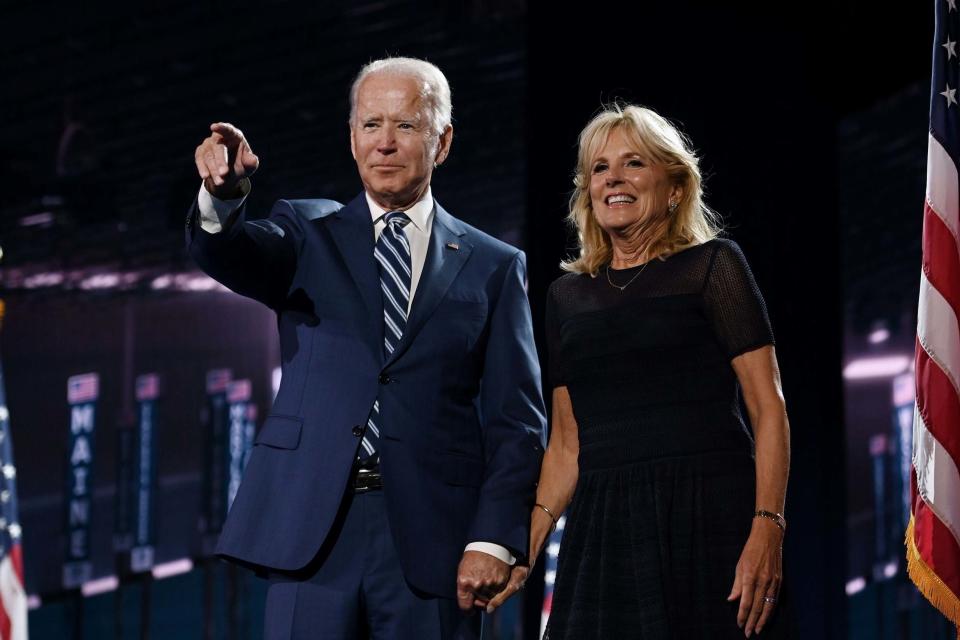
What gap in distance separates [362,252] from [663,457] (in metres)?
0.54

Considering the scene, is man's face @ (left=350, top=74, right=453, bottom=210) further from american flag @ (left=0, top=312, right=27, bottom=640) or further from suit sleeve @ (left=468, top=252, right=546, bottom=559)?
american flag @ (left=0, top=312, right=27, bottom=640)

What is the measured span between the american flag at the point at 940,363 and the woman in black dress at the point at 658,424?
0.49 meters

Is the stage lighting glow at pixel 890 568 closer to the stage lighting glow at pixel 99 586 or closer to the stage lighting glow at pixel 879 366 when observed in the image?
the stage lighting glow at pixel 879 366

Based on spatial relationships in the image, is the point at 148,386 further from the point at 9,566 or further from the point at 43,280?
the point at 9,566

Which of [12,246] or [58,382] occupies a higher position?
[12,246]

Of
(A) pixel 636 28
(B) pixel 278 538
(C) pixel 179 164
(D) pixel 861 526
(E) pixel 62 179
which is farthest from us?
(D) pixel 861 526

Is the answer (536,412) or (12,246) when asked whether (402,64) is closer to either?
(536,412)

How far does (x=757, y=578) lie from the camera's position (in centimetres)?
162

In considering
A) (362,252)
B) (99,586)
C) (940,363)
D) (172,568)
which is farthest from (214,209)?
(172,568)

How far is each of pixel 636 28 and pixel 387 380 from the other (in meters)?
2.31

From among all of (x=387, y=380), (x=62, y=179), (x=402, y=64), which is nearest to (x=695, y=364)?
(x=387, y=380)

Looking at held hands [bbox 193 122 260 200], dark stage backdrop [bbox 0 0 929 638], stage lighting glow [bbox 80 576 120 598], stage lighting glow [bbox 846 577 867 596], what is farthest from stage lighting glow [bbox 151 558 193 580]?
held hands [bbox 193 122 260 200]

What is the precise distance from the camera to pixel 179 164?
6301mm

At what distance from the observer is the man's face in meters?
1.80
